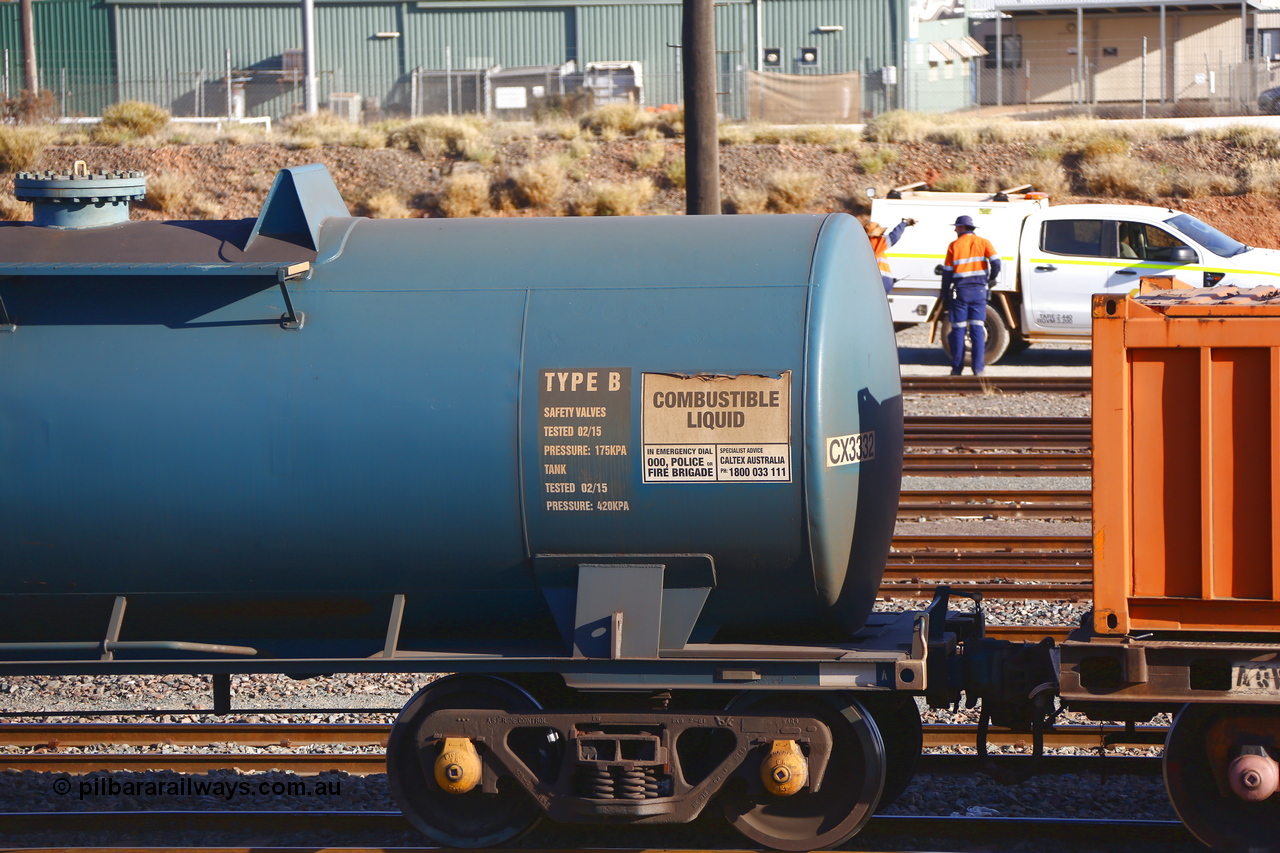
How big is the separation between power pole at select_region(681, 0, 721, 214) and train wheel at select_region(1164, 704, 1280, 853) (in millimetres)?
8140

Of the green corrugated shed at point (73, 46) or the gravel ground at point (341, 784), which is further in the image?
the green corrugated shed at point (73, 46)

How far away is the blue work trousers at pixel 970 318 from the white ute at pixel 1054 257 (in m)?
0.64

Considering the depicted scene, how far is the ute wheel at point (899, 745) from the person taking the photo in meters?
5.74

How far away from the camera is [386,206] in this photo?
97.2 feet

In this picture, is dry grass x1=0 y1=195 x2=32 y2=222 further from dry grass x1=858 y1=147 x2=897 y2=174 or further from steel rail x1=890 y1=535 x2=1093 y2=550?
steel rail x1=890 y1=535 x2=1093 y2=550

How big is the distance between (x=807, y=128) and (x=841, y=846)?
30169mm

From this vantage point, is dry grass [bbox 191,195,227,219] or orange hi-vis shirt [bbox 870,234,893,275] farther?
dry grass [bbox 191,195,227,219]

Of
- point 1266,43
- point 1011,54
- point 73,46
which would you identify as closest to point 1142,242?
point 1011,54

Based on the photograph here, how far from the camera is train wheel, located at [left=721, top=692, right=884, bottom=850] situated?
5336 millimetres

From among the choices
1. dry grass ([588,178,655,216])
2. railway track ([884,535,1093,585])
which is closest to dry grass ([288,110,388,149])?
dry grass ([588,178,655,216])

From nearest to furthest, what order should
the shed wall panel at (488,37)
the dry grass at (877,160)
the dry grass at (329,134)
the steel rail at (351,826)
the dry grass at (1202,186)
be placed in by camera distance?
the steel rail at (351,826)
the dry grass at (1202,186)
the dry grass at (877,160)
the dry grass at (329,134)
the shed wall panel at (488,37)

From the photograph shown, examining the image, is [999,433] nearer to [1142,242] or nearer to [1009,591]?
[1009,591]

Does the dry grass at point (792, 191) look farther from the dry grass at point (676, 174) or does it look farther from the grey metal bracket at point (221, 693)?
the grey metal bracket at point (221, 693)

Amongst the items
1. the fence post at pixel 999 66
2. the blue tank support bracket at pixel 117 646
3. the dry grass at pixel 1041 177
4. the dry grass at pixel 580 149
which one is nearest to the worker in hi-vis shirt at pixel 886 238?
the dry grass at pixel 1041 177
